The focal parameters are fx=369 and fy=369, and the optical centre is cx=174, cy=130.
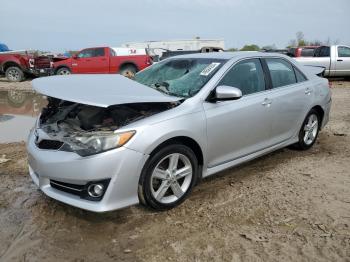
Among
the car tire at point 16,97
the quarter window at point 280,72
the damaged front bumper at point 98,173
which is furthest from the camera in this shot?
the car tire at point 16,97

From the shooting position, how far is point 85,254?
298 centimetres

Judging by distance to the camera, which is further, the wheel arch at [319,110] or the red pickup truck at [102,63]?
the red pickup truck at [102,63]

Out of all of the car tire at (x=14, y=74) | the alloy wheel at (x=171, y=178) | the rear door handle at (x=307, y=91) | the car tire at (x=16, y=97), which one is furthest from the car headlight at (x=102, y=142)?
the car tire at (x=14, y=74)

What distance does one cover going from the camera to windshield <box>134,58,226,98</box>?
4039 millimetres

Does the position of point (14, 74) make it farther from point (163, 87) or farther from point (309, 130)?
point (309, 130)

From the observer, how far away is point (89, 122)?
3734mm

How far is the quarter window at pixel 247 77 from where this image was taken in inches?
165

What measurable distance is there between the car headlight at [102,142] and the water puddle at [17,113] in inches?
157

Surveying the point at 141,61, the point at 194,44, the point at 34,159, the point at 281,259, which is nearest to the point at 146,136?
the point at 34,159

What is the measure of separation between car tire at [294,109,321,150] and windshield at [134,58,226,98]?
1879 millimetres

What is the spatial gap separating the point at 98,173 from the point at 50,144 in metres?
0.71

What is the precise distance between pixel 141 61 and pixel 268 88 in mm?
12793

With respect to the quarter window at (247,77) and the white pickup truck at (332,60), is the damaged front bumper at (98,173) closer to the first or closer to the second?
the quarter window at (247,77)

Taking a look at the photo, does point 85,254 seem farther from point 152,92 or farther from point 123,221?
point 152,92
